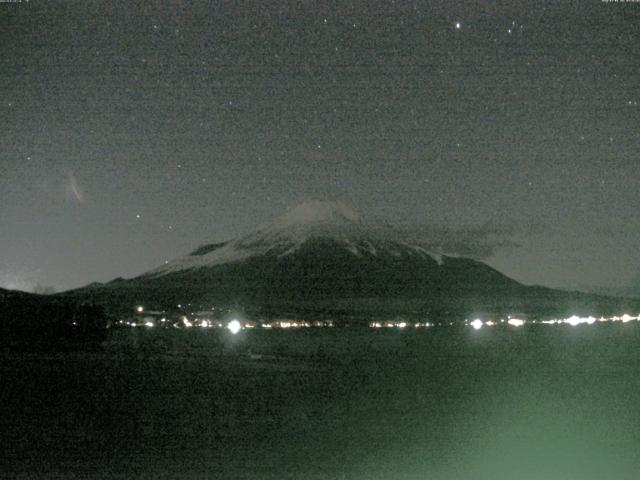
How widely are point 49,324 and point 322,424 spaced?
41905 millimetres

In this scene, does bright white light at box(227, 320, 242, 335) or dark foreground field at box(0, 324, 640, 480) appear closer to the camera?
dark foreground field at box(0, 324, 640, 480)

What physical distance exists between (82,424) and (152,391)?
575 centimetres

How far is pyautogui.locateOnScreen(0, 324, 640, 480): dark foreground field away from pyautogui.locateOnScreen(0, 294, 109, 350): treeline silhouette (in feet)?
79.6

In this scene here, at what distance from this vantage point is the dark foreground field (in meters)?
10.6

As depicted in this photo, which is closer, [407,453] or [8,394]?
[407,453]

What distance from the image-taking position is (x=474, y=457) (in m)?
11.2

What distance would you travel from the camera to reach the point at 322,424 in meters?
14.4

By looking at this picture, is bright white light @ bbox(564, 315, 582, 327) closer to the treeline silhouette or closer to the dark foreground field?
the treeline silhouette

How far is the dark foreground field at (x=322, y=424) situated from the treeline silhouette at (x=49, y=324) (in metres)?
24.3

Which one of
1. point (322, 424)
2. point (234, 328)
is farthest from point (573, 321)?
point (322, 424)

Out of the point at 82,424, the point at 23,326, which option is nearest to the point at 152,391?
the point at 82,424

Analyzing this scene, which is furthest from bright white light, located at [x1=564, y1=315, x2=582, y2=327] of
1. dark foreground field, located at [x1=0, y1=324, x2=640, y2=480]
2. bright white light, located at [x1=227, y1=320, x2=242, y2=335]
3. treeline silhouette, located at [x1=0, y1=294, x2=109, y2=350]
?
dark foreground field, located at [x1=0, y1=324, x2=640, y2=480]

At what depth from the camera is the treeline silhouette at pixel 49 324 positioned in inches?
1944

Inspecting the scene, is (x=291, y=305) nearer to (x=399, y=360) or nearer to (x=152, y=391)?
(x=399, y=360)
